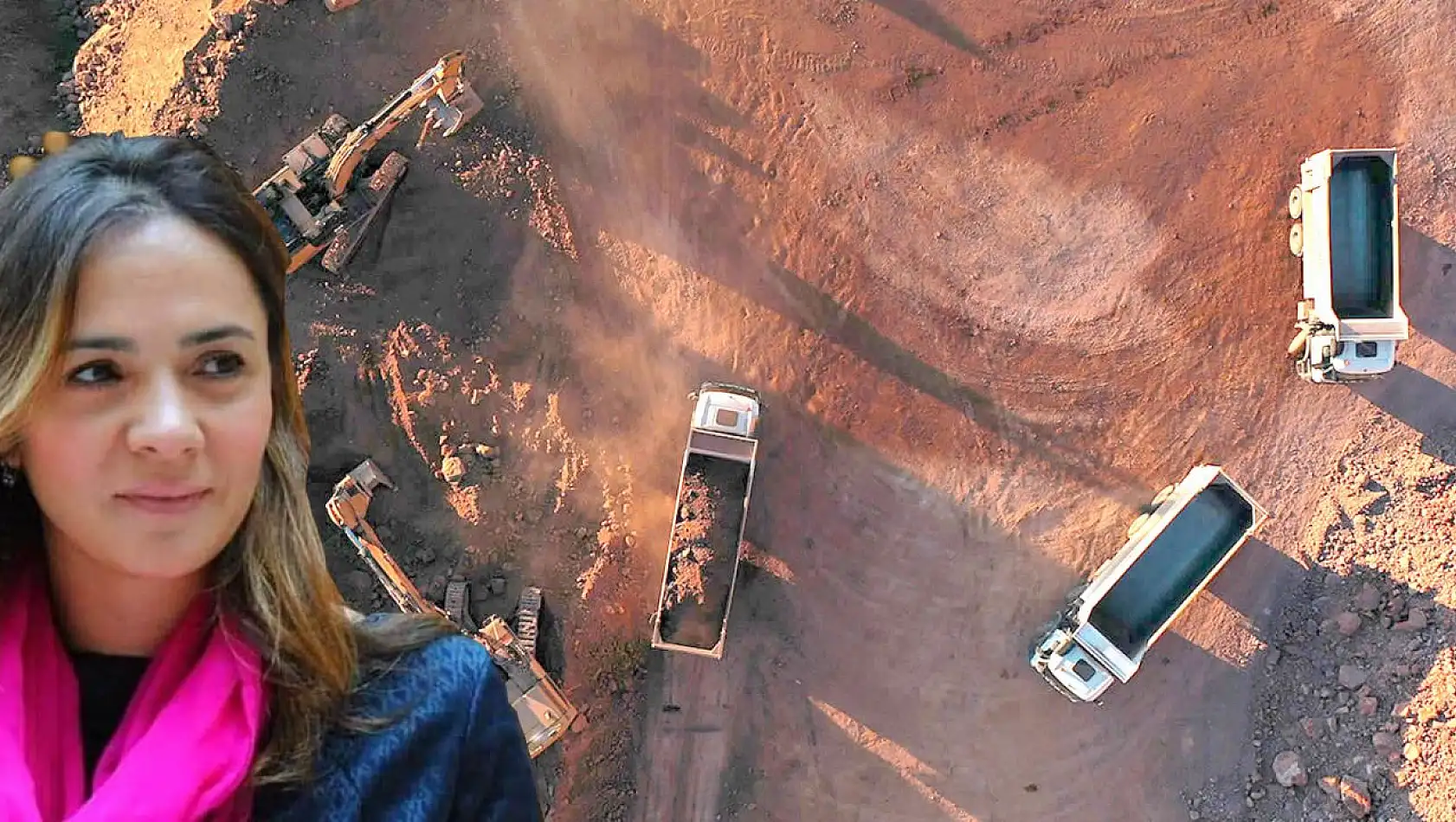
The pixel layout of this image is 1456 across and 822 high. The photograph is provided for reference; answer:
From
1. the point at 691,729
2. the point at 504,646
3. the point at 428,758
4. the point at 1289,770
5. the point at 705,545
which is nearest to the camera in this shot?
the point at 428,758

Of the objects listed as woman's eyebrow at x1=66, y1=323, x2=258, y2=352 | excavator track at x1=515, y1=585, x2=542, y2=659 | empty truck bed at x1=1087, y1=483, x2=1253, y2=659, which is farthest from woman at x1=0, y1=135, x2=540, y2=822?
empty truck bed at x1=1087, y1=483, x2=1253, y2=659

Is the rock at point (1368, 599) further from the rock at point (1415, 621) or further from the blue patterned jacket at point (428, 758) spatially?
the blue patterned jacket at point (428, 758)

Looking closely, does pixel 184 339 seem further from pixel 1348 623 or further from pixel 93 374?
pixel 1348 623

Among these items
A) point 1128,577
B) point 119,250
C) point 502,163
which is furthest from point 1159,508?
point 119,250

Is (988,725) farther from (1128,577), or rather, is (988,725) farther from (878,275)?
(878,275)

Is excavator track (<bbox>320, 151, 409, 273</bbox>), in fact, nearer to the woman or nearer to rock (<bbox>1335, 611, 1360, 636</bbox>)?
the woman

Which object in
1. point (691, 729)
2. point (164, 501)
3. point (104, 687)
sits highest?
point (164, 501)

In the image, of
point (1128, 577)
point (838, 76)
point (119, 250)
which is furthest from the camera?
point (838, 76)

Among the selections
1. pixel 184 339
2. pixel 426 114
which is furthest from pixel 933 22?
pixel 184 339

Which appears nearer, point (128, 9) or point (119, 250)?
point (119, 250)
